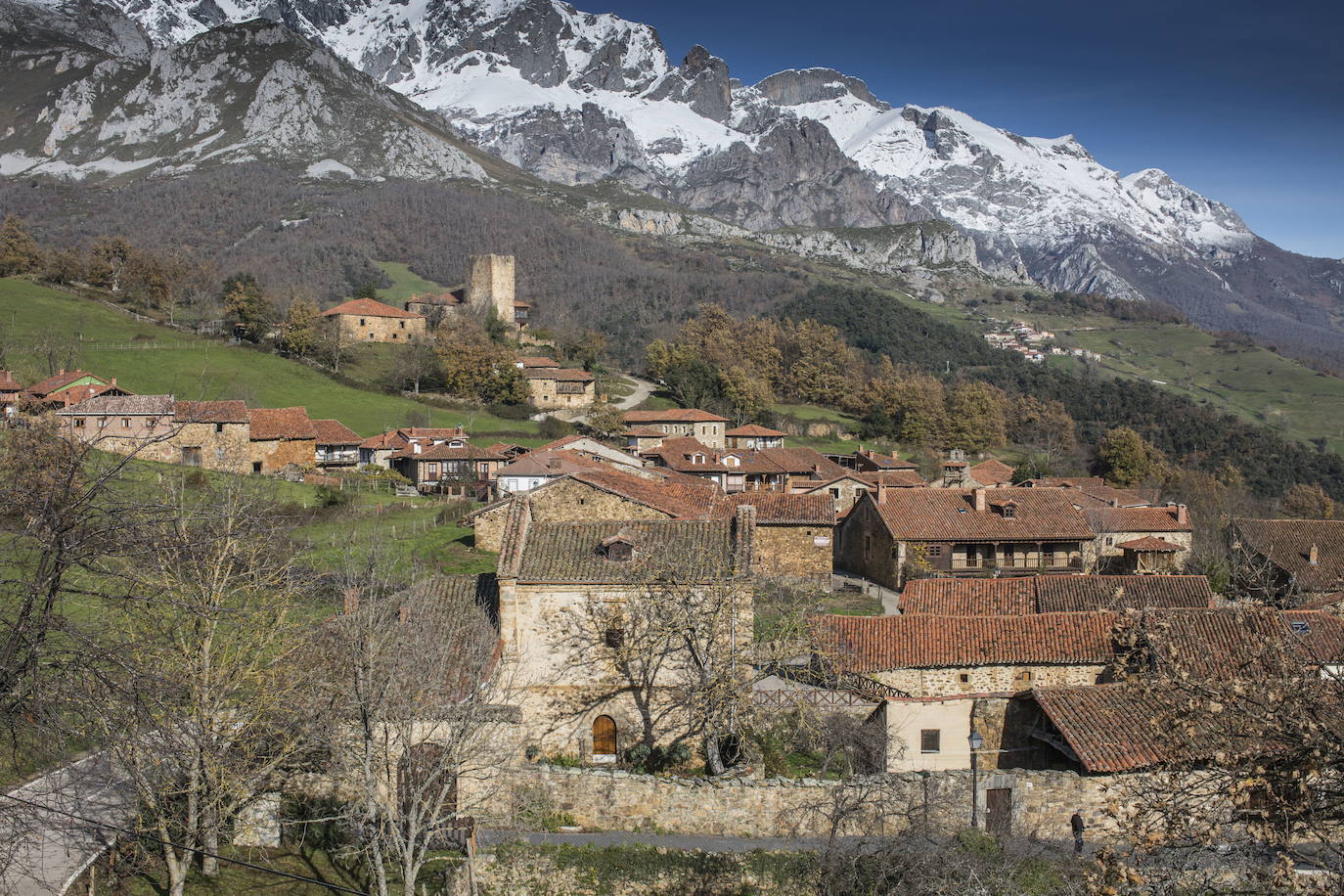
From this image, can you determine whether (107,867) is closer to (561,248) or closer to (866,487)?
(866,487)

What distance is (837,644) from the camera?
2086cm

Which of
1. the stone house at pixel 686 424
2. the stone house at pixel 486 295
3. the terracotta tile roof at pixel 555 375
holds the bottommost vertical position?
the stone house at pixel 686 424

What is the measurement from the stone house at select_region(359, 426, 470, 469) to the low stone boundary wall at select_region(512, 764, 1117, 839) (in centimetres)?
3846

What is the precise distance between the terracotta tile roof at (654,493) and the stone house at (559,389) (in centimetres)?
4558

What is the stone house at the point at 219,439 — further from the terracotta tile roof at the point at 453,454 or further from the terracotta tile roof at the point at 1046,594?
the terracotta tile roof at the point at 1046,594

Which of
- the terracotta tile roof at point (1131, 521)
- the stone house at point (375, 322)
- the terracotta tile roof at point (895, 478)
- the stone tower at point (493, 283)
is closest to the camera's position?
the terracotta tile roof at point (1131, 521)

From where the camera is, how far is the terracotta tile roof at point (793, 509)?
35688 mm

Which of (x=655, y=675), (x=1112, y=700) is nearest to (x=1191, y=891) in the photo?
(x=1112, y=700)

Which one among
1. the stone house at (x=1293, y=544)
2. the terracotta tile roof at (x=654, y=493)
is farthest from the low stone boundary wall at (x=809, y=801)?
the stone house at (x=1293, y=544)

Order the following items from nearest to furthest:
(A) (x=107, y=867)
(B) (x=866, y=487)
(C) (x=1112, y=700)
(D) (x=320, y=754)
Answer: (A) (x=107, y=867) → (D) (x=320, y=754) → (C) (x=1112, y=700) → (B) (x=866, y=487)

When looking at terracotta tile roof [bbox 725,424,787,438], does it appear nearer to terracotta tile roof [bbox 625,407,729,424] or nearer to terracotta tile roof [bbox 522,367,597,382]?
terracotta tile roof [bbox 625,407,729,424]

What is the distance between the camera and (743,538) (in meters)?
19.9

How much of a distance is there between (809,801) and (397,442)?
146 ft

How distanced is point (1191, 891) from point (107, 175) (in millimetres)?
188893
